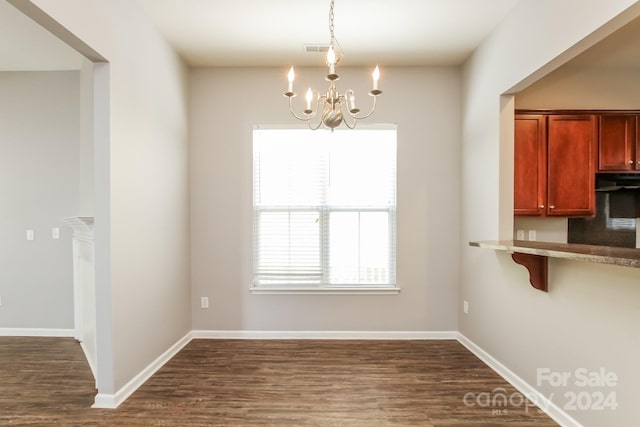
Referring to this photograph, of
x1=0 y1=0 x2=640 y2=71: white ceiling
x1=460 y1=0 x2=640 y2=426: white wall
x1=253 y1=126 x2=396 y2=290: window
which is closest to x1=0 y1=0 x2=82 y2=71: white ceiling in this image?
x1=0 y1=0 x2=640 y2=71: white ceiling

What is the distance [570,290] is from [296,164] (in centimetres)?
258

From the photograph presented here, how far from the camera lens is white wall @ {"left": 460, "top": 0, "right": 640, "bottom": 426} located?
1.78 meters

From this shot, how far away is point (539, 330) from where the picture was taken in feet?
7.81

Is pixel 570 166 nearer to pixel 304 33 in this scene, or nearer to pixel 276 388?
pixel 304 33

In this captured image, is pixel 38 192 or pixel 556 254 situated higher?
pixel 38 192

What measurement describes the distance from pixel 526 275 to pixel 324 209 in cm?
194

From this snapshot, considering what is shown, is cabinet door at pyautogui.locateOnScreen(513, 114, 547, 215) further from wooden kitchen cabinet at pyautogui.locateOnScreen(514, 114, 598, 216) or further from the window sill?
the window sill

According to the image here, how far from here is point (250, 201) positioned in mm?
3627

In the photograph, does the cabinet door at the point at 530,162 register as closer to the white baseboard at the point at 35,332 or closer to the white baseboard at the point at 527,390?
the white baseboard at the point at 527,390

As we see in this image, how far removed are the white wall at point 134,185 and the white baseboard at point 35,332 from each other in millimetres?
1377

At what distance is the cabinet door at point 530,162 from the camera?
9.73 feet

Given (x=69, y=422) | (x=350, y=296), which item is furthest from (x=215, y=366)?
(x=350, y=296)

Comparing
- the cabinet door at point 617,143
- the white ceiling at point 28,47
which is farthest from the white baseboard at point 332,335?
the white ceiling at point 28,47

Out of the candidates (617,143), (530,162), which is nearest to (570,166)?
(530,162)
